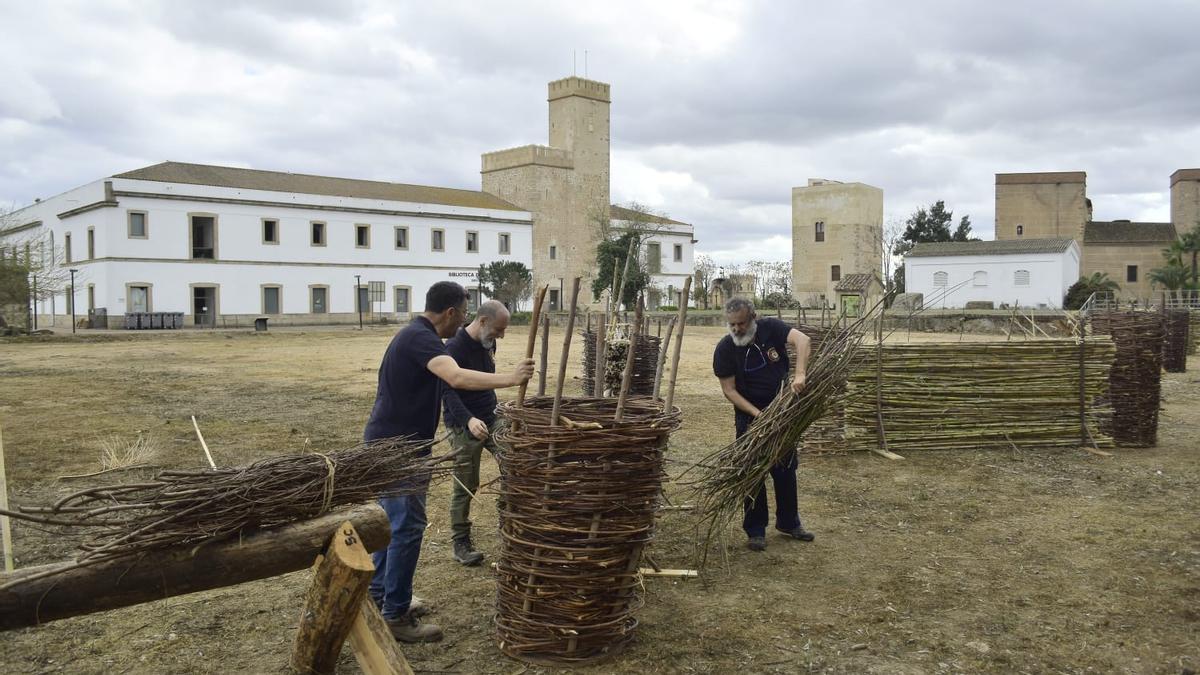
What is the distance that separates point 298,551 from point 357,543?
22cm

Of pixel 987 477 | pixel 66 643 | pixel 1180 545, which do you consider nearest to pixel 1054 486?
pixel 987 477

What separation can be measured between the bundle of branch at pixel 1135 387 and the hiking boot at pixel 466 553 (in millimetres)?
6815

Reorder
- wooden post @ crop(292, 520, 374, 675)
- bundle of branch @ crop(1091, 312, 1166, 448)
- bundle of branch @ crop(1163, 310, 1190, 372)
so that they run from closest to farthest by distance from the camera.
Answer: wooden post @ crop(292, 520, 374, 675) → bundle of branch @ crop(1091, 312, 1166, 448) → bundle of branch @ crop(1163, 310, 1190, 372)

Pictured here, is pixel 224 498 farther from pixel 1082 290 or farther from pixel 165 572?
pixel 1082 290

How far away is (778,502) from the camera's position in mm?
5738

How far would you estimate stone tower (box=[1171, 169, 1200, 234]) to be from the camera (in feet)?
175

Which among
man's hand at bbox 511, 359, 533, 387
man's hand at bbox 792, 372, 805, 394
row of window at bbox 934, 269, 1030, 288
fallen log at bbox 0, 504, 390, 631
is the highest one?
row of window at bbox 934, 269, 1030, 288

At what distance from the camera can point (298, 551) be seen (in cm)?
320

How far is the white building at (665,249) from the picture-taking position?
54.3 m

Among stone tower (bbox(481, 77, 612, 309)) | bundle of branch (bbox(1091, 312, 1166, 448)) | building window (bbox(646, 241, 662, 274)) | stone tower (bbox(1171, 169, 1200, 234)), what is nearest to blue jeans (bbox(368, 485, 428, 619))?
bundle of branch (bbox(1091, 312, 1166, 448))

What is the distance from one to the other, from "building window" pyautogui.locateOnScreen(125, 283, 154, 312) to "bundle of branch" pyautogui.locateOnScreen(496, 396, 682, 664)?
3969cm

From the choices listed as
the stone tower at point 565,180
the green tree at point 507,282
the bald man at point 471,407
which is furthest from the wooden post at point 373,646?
the stone tower at point 565,180

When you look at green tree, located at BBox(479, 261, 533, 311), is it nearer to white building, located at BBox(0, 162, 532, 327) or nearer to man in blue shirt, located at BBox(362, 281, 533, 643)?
white building, located at BBox(0, 162, 532, 327)

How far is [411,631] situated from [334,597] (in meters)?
0.95
